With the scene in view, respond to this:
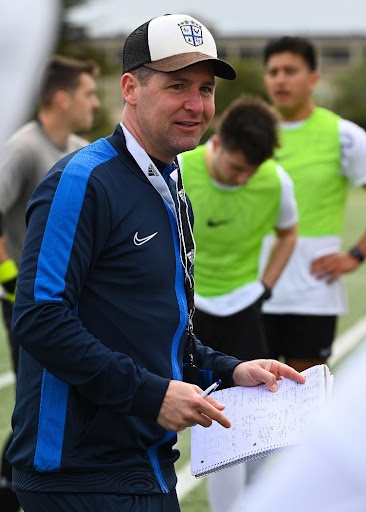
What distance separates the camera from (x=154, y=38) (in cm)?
308

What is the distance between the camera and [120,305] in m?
3.06

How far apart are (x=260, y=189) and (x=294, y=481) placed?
440cm

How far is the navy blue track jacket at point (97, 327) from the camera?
2.90 meters

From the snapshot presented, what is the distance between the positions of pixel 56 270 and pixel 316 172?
392 cm

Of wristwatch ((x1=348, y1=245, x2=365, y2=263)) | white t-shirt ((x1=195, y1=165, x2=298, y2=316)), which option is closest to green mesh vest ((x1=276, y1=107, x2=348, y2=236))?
wristwatch ((x1=348, y1=245, x2=365, y2=263))

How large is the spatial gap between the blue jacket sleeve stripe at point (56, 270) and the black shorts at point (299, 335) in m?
3.64

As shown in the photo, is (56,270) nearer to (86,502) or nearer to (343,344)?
(86,502)

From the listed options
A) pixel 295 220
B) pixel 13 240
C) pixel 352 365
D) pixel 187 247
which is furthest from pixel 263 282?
pixel 352 365

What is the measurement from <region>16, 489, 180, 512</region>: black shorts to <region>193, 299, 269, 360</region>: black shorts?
2518 millimetres

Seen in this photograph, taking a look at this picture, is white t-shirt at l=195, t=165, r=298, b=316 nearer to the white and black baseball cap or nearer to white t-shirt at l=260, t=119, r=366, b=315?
white t-shirt at l=260, t=119, r=366, b=315

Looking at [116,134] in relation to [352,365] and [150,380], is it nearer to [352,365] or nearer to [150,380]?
[150,380]

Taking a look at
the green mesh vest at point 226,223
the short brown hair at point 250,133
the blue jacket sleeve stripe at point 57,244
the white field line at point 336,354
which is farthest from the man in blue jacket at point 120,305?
the white field line at point 336,354

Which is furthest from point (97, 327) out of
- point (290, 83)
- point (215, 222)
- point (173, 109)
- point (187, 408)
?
point (290, 83)

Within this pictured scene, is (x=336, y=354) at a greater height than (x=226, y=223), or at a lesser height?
lesser
